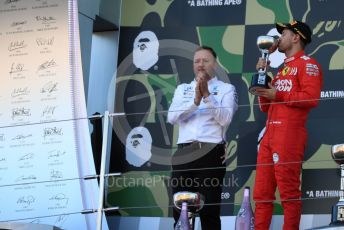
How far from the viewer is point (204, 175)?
12.6ft

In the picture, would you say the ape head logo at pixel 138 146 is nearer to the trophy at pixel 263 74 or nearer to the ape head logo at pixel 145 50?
the ape head logo at pixel 145 50

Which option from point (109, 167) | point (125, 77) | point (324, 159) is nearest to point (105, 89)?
point (125, 77)

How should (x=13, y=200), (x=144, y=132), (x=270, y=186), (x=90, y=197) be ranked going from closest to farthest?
(x=270, y=186) < (x=90, y=197) < (x=13, y=200) < (x=144, y=132)

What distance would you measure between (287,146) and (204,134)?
19.9 inches

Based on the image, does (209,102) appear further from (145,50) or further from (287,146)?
(145,50)

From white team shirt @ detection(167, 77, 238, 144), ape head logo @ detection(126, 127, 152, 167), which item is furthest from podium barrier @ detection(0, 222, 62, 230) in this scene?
ape head logo @ detection(126, 127, 152, 167)

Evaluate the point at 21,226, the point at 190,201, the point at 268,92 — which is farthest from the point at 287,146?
the point at 21,226

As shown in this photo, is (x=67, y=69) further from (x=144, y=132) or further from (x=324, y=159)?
(x=324, y=159)

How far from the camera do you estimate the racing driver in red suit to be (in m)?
3.46

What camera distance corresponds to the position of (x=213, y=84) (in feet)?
13.1

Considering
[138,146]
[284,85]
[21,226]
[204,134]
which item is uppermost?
[284,85]

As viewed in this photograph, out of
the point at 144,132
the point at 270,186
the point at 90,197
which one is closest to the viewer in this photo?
the point at 270,186

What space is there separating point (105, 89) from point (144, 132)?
37 centimetres

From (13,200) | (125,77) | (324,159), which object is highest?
(125,77)
